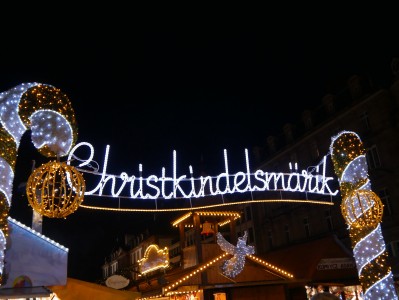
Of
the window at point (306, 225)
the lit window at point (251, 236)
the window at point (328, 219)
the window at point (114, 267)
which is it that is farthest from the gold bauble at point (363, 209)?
the window at point (114, 267)

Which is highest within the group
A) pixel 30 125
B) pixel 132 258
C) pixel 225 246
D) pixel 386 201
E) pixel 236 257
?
pixel 132 258

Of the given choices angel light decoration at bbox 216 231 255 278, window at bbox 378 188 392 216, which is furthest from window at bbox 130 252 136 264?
angel light decoration at bbox 216 231 255 278

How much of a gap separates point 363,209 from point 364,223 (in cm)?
30

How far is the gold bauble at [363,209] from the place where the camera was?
28.4 feet

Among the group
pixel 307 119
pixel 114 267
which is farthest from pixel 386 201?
pixel 114 267

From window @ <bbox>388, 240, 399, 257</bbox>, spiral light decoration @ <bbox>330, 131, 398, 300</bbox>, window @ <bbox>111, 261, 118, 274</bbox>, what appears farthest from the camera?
window @ <bbox>111, 261, 118, 274</bbox>

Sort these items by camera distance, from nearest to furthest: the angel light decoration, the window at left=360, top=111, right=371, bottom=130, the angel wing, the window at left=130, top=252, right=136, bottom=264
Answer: the angel wing < the angel light decoration < the window at left=360, top=111, right=371, bottom=130 < the window at left=130, top=252, right=136, bottom=264

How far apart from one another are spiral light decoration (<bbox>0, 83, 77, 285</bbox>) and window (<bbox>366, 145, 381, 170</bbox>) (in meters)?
24.6

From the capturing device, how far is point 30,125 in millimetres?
6301

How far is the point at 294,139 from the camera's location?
35156 mm

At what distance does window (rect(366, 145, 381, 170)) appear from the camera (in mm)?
26923

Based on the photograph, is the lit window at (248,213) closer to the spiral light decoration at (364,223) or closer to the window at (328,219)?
the window at (328,219)

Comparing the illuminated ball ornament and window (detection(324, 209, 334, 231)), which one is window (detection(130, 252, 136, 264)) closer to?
window (detection(324, 209, 334, 231))

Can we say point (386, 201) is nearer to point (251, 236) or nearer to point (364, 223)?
point (251, 236)
